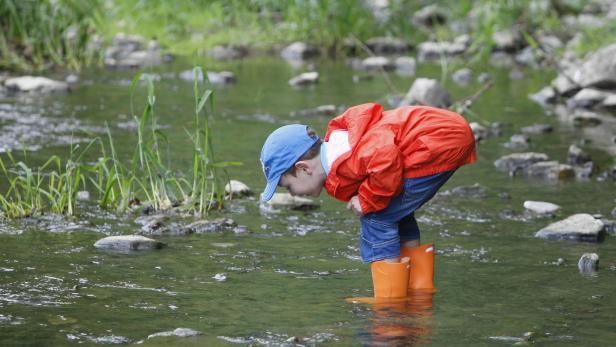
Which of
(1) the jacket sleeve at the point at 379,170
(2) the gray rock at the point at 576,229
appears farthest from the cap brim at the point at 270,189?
(2) the gray rock at the point at 576,229

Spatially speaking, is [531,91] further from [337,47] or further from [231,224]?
[231,224]

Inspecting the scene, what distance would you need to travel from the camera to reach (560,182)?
598 cm

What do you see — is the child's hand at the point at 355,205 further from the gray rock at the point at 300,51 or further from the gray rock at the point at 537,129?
the gray rock at the point at 300,51

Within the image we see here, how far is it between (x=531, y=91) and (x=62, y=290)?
23.7ft

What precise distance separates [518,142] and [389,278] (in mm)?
3752

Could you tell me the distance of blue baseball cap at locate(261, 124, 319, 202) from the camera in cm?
356

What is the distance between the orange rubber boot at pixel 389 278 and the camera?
3.62 meters

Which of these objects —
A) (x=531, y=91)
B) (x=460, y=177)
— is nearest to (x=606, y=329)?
(x=460, y=177)

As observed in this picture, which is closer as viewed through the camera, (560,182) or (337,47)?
(560,182)

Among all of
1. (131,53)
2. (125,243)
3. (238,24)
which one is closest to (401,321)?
(125,243)

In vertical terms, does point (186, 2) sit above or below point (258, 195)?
above

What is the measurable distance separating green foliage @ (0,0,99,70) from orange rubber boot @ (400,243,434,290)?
6.57 m

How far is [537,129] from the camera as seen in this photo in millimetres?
7703

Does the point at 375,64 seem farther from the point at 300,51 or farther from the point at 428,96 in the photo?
the point at 428,96
